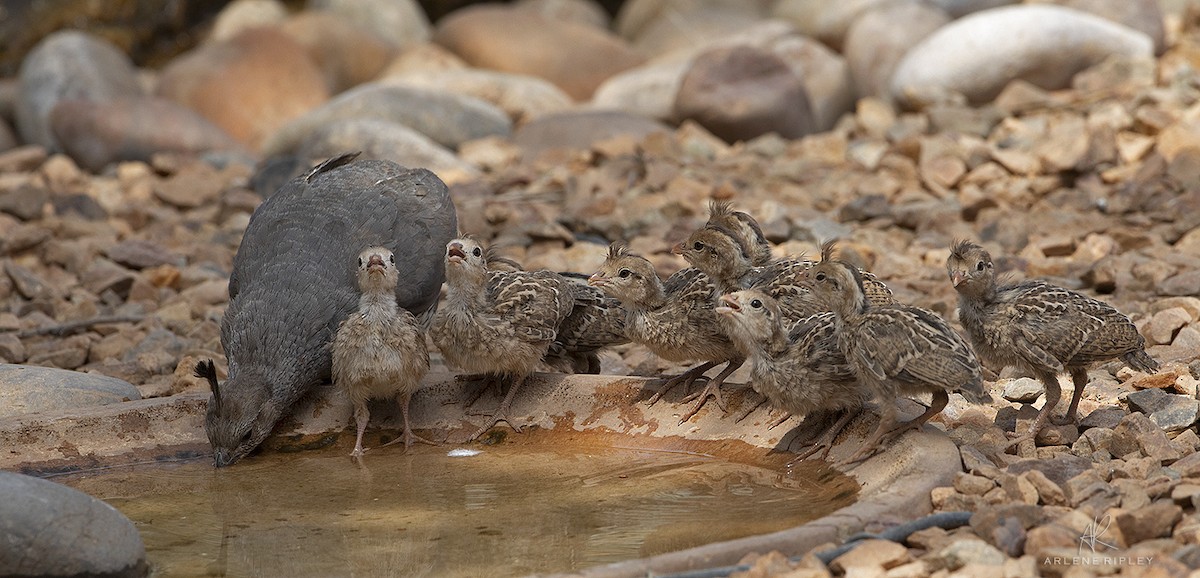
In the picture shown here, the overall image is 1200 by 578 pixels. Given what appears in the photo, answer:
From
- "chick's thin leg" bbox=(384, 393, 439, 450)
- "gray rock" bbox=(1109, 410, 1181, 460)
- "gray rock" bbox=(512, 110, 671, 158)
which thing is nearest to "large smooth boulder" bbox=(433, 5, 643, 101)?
"gray rock" bbox=(512, 110, 671, 158)

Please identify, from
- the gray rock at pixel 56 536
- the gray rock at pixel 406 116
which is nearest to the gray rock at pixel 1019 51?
the gray rock at pixel 406 116

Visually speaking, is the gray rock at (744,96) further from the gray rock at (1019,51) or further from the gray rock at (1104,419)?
the gray rock at (1104,419)

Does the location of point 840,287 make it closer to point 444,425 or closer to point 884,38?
point 444,425

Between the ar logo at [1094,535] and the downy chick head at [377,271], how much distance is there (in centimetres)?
334

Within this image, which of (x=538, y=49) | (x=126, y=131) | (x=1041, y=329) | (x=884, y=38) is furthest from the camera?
(x=538, y=49)

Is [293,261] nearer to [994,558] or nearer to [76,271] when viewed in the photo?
[994,558]

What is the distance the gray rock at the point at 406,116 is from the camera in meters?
14.9

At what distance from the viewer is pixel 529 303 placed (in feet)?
22.7

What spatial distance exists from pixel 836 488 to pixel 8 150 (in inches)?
534

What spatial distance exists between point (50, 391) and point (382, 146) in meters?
6.67

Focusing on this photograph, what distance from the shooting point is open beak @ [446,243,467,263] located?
22.3ft

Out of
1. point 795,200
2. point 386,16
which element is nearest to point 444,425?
point 795,200

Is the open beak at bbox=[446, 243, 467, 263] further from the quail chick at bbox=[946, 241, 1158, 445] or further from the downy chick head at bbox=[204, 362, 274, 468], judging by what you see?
the quail chick at bbox=[946, 241, 1158, 445]

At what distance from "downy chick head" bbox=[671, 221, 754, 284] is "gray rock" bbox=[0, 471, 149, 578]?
287 cm
